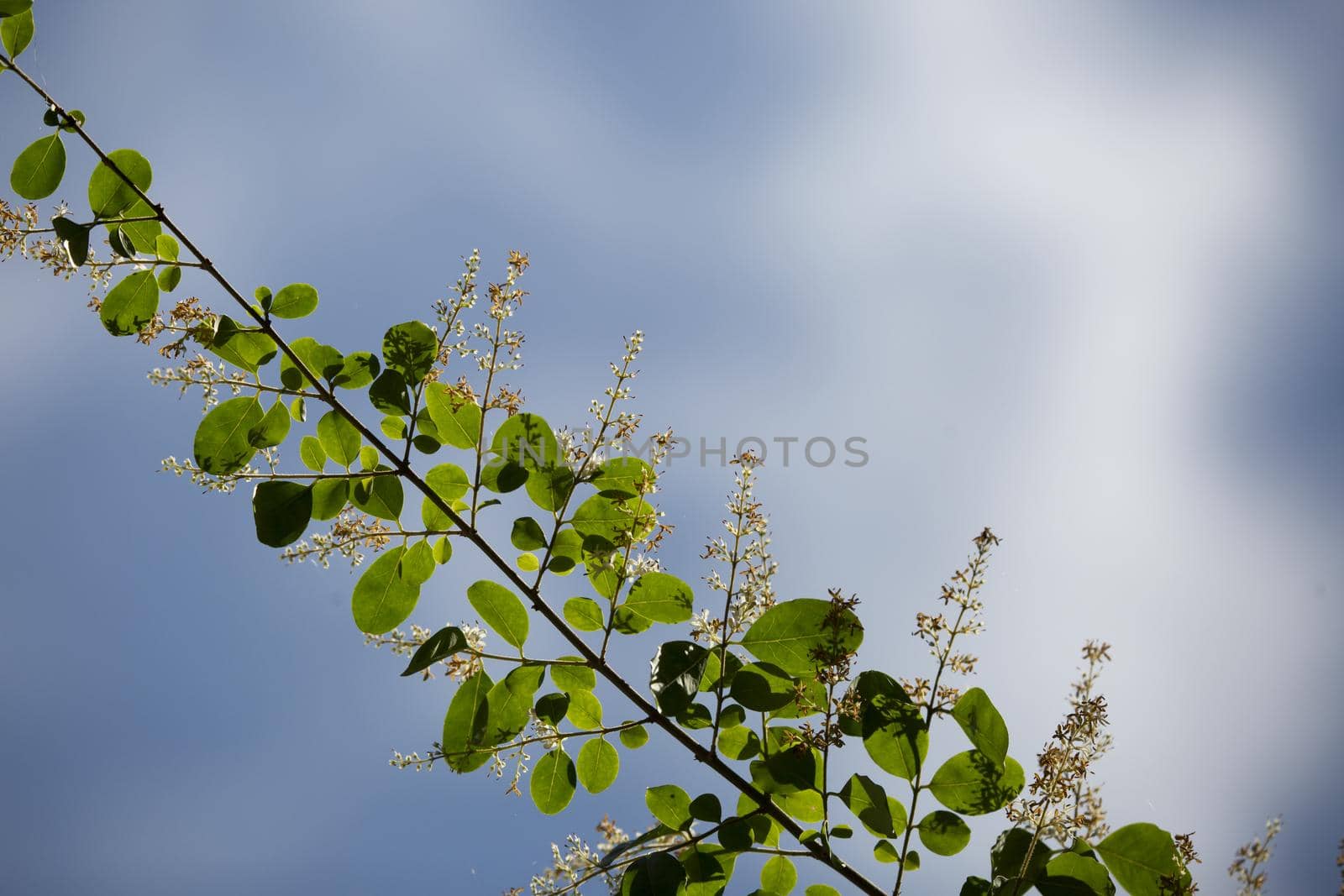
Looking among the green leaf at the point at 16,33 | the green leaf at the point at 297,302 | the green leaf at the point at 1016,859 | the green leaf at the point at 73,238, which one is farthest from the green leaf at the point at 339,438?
the green leaf at the point at 1016,859

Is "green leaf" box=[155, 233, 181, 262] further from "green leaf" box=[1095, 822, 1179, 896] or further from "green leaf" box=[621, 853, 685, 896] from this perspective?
"green leaf" box=[1095, 822, 1179, 896]

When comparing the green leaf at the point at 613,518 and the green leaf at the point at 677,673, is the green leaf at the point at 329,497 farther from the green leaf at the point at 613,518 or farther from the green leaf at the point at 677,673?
the green leaf at the point at 677,673

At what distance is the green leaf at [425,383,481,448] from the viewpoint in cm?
215

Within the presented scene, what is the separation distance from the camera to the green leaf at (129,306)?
222cm

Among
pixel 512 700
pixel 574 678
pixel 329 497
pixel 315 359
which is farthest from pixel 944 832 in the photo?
pixel 315 359

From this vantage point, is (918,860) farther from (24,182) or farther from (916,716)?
(24,182)

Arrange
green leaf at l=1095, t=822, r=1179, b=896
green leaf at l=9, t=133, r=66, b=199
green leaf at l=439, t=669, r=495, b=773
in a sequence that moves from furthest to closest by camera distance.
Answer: green leaf at l=9, t=133, r=66, b=199 < green leaf at l=439, t=669, r=495, b=773 < green leaf at l=1095, t=822, r=1179, b=896

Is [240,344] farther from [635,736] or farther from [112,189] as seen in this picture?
[635,736]

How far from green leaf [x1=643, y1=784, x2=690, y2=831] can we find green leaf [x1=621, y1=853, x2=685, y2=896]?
0.28 metres

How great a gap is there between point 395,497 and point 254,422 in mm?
444

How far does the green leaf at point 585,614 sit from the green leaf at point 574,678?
117mm

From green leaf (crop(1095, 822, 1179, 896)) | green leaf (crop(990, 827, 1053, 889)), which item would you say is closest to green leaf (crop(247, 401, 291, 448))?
green leaf (crop(990, 827, 1053, 889))

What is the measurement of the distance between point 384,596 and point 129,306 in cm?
106

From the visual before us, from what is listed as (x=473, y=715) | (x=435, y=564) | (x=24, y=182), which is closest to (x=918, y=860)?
(x=473, y=715)
